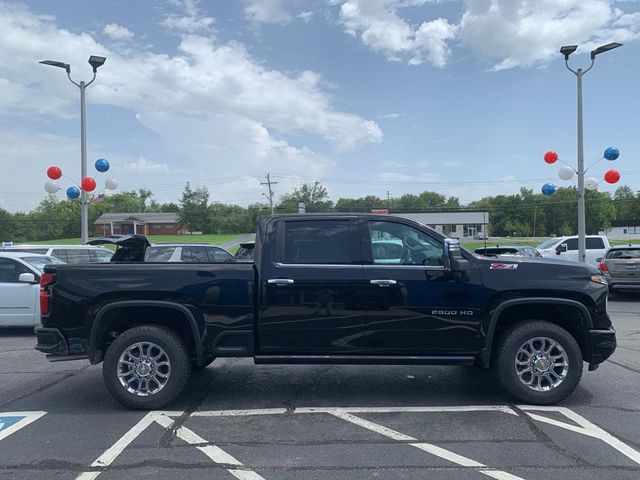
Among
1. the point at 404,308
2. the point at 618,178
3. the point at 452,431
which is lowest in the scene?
the point at 452,431

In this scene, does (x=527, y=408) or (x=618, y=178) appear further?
(x=618, y=178)

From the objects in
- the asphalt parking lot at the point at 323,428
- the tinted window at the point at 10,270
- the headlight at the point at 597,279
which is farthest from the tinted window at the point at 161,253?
the headlight at the point at 597,279

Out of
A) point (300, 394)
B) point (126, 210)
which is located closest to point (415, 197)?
point (126, 210)

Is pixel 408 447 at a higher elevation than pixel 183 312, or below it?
below

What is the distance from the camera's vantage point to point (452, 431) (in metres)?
4.61

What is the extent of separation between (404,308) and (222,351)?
6.06ft

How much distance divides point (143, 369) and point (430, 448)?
9.33 feet

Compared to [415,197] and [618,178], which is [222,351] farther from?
[415,197]

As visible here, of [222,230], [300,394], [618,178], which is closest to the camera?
[300,394]

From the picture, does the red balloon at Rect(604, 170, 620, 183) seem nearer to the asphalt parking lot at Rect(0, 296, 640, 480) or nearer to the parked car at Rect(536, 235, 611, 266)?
the parked car at Rect(536, 235, 611, 266)

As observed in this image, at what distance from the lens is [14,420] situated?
4.98 meters

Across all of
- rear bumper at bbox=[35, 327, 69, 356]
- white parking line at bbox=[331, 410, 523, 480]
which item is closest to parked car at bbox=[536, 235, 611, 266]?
white parking line at bbox=[331, 410, 523, 480]

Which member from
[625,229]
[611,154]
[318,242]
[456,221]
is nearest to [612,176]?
[611,154]

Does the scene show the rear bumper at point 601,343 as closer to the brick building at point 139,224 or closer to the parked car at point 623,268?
the parked car at point 623,268
